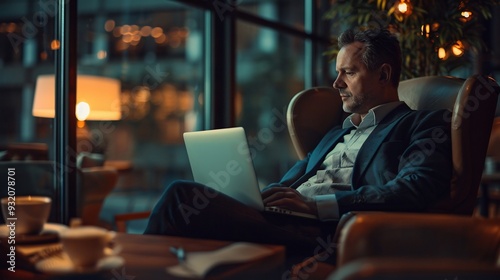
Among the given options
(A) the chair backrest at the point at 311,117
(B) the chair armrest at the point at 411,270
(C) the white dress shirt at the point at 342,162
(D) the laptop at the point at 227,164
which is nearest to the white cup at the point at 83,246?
(B) the chair armrest at the point at 411,270

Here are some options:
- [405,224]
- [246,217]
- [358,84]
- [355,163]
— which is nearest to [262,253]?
[405,224]

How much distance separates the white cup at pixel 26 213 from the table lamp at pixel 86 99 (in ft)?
5.20

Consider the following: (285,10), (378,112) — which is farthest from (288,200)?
(285,10)

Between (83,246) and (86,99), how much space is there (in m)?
2.65

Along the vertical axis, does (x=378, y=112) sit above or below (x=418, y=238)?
above

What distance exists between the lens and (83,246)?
3.72 feet

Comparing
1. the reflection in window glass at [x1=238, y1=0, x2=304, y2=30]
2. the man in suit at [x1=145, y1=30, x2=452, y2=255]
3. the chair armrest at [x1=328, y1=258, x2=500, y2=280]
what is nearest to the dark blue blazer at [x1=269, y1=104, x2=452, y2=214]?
the man in suit at [x1=145, y1=30, x2=452, y2=255]

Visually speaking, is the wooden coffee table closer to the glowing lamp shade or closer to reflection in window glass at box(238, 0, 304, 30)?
the glowing lamp shade

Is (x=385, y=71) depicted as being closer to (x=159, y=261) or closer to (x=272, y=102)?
(x=159, y=261)

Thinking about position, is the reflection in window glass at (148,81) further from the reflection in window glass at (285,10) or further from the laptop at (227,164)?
the laptop at (227,164)

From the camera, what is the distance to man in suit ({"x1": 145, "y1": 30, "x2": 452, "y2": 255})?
172cm

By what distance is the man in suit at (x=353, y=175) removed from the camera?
5.64 ft

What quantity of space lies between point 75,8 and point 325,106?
1338 millimetres

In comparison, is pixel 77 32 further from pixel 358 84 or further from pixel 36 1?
pixel 358 84
